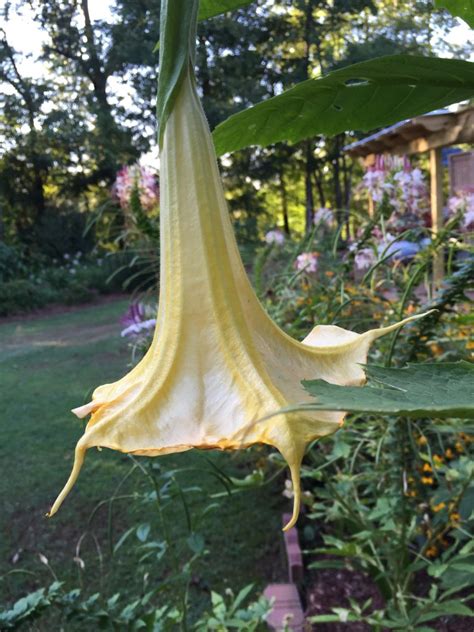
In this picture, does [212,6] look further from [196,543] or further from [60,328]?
[60,328]

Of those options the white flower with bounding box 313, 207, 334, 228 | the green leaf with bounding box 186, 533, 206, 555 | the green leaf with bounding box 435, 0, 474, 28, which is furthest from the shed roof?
the green leaf with bounding box 435, 0, 474, 28

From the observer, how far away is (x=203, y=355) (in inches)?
10.8

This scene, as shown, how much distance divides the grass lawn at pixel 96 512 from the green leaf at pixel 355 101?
1.85 ft

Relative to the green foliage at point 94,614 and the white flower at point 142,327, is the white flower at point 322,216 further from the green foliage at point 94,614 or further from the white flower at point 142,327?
the green foliage at point 94,614

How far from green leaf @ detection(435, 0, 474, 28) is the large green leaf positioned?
297 mm

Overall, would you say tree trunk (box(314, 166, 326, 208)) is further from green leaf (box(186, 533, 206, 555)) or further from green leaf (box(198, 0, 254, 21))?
green leaf (box(198, 0, 254, 21))

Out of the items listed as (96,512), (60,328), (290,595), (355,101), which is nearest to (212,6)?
(355,101)

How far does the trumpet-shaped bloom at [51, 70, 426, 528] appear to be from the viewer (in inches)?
9.4

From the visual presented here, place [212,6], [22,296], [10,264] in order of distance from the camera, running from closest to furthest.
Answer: [212,6] < [22,296] < [10,264]

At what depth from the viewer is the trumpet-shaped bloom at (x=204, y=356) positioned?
240mm

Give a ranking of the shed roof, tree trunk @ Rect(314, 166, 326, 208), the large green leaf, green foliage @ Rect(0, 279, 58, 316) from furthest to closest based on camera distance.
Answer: tree trunk @ Rect(314, 166, 326, 208)
green foliage @ Rect(0, 279, 58, 316)
the shed roof
the large green leaf

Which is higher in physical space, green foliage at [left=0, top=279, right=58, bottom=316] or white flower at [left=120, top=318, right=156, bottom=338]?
white flower at [left=120, top=318, right=156, bottom=338]

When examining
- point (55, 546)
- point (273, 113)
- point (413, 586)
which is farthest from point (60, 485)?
point (273, 113)

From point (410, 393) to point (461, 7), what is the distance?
1.12 feet
